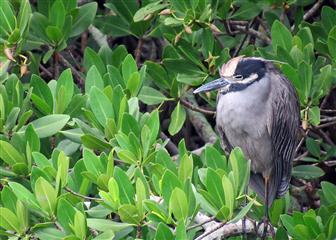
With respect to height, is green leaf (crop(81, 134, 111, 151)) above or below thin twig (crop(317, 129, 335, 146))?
above

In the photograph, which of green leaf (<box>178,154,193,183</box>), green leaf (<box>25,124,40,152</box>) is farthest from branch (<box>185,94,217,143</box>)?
green leaf (<box>178,154,193,183</box>)

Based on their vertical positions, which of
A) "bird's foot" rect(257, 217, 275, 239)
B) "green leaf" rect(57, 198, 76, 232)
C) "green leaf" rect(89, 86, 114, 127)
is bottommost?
"bird's foot" rect(257, 217, 275, 239)

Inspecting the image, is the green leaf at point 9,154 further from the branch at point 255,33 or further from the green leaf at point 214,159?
the branch at point 255,33

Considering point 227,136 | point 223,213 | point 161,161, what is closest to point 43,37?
point 227,136

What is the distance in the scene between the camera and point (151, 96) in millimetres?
4711

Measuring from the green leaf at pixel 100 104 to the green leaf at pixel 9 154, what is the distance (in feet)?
1.03

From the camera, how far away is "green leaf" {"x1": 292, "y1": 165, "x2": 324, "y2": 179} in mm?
4848

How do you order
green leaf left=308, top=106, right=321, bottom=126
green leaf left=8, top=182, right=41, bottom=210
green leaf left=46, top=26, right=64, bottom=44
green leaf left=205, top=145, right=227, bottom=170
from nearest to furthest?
green leaf left=8, top=182, right=41, bottom=210, green leaf left=205, top=145, right=227, bottom=170, green leaf left=308, top=106, right=321, bottom=126, green leaf left=46, top=26, right=64, bottom=44

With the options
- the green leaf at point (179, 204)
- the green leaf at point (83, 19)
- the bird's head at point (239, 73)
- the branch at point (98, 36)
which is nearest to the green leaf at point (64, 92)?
the bird's head at point (239, 73)

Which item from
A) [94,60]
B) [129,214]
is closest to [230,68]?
[94,60]

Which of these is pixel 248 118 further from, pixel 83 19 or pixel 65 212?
pixel 65 212

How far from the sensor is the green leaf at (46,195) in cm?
356

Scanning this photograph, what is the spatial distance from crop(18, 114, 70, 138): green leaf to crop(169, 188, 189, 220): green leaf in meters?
0.72

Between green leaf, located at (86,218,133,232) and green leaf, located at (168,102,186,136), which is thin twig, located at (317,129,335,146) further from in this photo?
green leaf, located at (86,218,133,232)
